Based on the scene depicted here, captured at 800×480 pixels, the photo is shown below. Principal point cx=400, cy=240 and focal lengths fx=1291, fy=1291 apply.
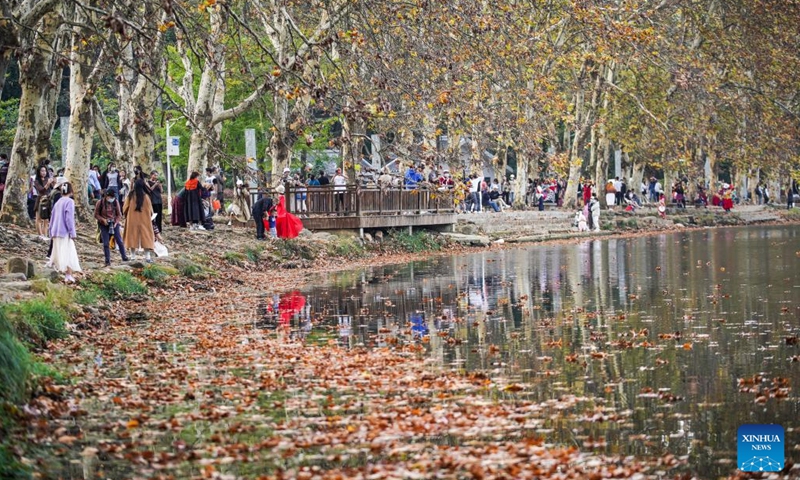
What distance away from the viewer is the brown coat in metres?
27.3

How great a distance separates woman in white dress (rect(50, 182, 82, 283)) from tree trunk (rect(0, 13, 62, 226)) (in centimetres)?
491

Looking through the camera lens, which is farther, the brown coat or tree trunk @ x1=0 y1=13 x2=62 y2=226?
the brown coat

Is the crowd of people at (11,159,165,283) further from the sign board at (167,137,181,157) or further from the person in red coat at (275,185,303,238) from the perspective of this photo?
the person in red coat at (275,185,303,238)

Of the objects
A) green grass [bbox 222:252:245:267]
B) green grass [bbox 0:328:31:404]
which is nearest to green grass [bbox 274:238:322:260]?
green grass [bbox 222:252:245:267]

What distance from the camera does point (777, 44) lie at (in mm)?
54844

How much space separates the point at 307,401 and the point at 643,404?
3.00 meters

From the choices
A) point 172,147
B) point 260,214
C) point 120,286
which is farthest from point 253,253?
point 120,286

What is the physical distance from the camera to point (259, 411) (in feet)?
36.9

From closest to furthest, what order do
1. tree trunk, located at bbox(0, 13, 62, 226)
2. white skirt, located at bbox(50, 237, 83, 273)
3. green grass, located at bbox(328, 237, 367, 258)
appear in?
white skirt, located at bbox(50, 237, 83, 273) < tree trunk, located at bbox(0, 13, 62, 226) < green grass, located at bbox(328, 237, 367, 258)

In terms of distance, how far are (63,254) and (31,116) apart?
22.3 ft

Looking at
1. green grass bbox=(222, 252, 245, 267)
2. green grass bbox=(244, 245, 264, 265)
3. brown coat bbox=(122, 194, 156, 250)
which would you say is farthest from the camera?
green grass bbox=(244, 245, 264, 265)

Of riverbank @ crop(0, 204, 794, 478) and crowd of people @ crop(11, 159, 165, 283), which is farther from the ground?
crowd of people @ crop(11, 159, 165, 283)

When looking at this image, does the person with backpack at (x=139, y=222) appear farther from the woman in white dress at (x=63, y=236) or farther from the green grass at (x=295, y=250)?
the green grass at (x=295, y=250)

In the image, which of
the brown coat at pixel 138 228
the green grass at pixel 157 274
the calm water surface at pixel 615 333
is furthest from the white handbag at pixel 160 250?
the calm water surface at pixel 615 333
